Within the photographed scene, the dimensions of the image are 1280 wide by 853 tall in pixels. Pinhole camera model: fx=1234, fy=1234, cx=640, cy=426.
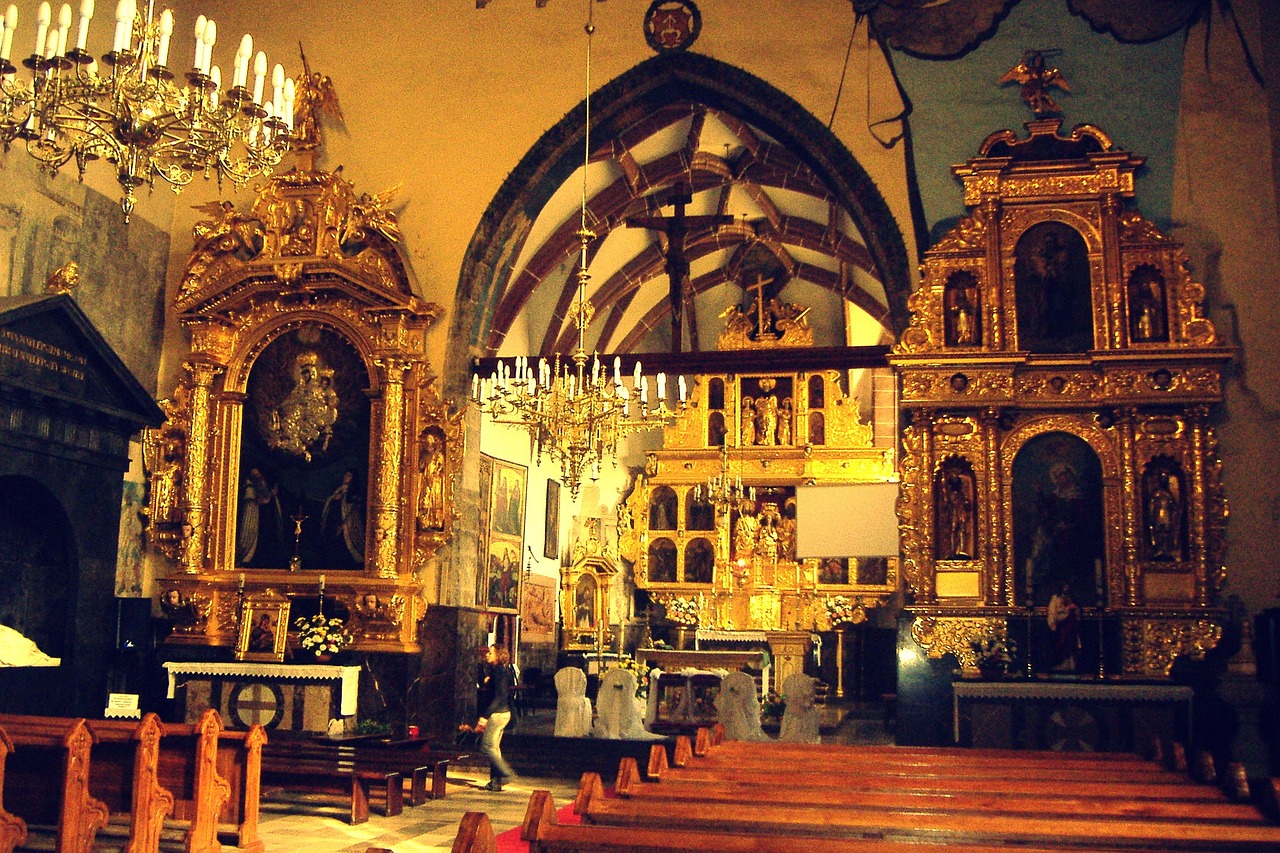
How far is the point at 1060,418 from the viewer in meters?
11.8

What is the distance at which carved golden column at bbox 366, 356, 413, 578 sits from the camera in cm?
1305

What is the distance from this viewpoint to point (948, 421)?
12.0 meters

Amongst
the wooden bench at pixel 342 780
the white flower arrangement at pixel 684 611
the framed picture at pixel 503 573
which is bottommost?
the wooden bench at pixel 342 780

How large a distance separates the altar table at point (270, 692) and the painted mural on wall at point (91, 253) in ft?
11.2

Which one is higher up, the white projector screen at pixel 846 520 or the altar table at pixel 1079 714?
the white projector screen at pixel 846 520

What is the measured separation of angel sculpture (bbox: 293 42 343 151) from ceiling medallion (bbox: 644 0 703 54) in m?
3.67

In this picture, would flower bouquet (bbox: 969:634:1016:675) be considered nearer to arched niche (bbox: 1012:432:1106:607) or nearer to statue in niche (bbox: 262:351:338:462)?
arched niche (bbox: 1012:432:1106:607)

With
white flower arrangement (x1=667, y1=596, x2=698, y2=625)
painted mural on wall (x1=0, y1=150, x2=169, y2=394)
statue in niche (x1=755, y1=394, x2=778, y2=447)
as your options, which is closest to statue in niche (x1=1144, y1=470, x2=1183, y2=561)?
painted mural on wall (x1=0, y1=150, x2=169, y2=394)

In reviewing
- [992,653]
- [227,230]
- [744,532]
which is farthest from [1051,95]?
[744,532]

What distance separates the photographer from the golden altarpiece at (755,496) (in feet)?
73.7

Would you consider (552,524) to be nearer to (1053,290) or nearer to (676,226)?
(676,226)

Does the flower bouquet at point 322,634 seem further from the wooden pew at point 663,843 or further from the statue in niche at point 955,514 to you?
the wooden pew at point 663,843

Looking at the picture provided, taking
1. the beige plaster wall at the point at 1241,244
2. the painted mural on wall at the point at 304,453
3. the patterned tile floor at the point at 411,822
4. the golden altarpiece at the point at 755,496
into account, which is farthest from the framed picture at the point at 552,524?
the beige plaster wall at the point at 1241,244

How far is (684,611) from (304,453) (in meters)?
10.8
